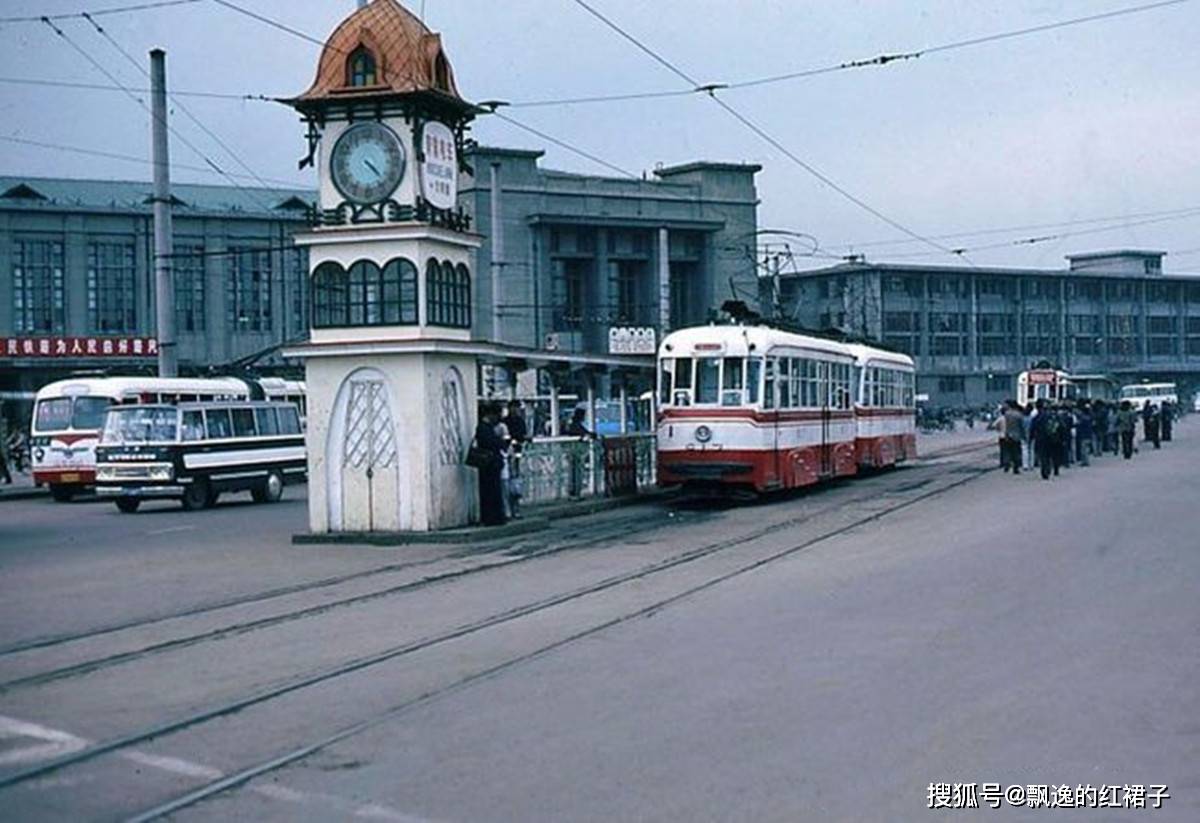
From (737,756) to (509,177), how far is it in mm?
61769

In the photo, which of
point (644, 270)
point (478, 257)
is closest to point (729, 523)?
point (478, 257)

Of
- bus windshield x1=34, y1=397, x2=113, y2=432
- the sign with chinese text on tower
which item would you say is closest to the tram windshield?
the sign with chinese text on tower

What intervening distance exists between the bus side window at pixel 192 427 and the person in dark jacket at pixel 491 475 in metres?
10.7

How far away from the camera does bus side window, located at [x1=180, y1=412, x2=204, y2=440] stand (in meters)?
32.3

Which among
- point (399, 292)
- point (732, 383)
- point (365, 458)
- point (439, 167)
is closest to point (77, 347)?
point (732, 383)

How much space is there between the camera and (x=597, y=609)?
1470 cm

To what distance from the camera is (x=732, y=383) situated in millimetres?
28562

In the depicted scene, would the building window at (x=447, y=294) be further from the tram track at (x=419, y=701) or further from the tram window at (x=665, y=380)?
the tram track at (x=419, y=701)

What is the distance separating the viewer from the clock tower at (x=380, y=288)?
2248 centimetres

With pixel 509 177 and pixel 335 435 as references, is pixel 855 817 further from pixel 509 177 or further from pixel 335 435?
pixel 509 177

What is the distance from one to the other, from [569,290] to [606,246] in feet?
8.59

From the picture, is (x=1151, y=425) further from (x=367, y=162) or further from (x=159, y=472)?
(x=367, y=162)

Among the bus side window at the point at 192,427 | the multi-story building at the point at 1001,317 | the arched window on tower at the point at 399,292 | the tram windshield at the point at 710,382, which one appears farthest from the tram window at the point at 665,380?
the multi-story building at the point at 1001,317

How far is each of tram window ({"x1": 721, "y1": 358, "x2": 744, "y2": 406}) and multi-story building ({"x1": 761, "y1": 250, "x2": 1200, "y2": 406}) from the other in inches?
2277
